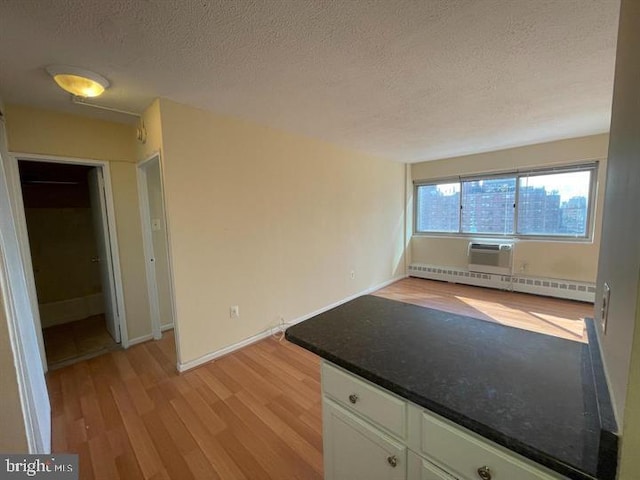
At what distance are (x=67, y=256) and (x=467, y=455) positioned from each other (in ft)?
16.4

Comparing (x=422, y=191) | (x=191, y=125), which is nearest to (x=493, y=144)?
(x=422, y=191)

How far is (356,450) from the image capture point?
42.1 inches

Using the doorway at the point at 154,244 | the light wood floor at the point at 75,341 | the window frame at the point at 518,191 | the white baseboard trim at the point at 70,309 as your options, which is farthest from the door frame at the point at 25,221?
the window frame at the point at 518,191

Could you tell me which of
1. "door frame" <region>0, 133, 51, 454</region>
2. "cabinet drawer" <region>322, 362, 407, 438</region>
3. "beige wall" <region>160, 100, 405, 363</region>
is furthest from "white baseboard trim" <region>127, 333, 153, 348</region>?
"cabinet drawer" <region>322, 362, 407, 438</region>

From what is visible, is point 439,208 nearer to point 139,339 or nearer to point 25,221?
point 139,339

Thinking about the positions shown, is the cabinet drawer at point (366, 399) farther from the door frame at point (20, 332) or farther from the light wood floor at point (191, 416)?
the door frame at point (20, 332)

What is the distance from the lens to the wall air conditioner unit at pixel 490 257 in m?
4.36

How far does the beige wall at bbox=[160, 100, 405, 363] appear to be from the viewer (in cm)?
237

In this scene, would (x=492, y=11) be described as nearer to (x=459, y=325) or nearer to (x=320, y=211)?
(x=459, y=325)

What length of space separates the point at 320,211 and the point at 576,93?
267 centimetres

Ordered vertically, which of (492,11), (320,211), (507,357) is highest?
(492,11)

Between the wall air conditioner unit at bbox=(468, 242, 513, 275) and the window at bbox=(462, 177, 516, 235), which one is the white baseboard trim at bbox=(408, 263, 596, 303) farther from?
the window at bbox=(462, 177, 516, 235)

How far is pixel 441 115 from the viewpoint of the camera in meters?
2.70

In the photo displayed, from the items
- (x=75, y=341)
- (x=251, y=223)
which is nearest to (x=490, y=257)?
(x=251, y=223)
